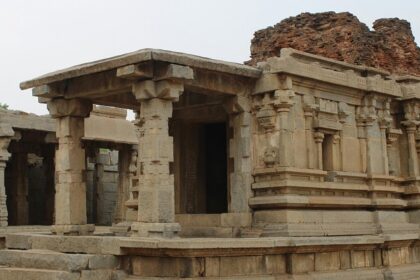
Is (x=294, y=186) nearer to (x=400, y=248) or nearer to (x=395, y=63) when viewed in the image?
(x=400, y=248)

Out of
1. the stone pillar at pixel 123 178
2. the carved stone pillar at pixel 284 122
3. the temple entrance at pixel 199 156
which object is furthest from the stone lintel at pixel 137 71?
the stone pillar at pixel 123 178

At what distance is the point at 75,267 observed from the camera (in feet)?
32.7

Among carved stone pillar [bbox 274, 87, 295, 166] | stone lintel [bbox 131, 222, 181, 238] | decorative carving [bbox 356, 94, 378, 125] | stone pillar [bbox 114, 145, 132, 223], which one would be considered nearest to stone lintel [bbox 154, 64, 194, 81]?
carved stone pillar [bbox 274, 87, 295, 166]

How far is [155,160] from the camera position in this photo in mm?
10617

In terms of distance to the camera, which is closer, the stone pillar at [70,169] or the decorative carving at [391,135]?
the stone pillar at [70,169]

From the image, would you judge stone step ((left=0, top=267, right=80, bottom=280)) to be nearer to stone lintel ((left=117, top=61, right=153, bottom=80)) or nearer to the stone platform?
the stone platform

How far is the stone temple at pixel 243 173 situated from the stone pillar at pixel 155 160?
18mm

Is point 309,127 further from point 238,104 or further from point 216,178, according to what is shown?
point 216,178

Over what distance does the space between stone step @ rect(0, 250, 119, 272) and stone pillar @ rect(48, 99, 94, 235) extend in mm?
1519

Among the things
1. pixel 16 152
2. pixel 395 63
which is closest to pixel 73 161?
pixel 395 63

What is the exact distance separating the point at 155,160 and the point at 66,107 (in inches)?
116

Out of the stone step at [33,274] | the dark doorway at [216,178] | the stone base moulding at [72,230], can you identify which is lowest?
the stone step at [33,274]

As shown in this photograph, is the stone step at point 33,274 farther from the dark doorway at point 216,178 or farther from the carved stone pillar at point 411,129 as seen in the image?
the carved stone pillar at point 411,129

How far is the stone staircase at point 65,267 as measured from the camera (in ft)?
32.6
